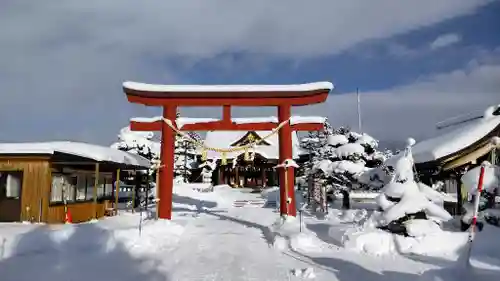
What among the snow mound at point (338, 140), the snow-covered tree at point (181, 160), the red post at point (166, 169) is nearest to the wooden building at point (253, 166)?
the snow-covered tree at point (181, 160)

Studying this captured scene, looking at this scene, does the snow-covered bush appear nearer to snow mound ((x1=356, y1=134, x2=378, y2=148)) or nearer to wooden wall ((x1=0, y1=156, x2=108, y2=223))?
snow mound ((x1=356, y1=134, x2=378, y2=148))

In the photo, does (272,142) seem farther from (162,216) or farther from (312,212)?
(162,216)

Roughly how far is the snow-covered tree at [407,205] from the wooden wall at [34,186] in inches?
487

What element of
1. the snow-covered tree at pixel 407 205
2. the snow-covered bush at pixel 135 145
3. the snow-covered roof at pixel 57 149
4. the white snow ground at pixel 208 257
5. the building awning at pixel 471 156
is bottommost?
the white snow ground at pixel 208 257

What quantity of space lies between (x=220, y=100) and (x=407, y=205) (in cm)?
780

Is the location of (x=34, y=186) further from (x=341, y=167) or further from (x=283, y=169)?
(x=341, y=167)

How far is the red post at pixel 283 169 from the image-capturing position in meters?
15.3

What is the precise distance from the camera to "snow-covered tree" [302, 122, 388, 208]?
24.2 metres

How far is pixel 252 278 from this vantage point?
26.8 ft

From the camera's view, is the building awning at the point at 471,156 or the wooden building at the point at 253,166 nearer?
the building awning at the point at 471,156

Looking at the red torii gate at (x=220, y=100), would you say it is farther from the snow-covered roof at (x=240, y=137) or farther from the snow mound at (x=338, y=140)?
the snow-covered roof at (x=240, y=137)

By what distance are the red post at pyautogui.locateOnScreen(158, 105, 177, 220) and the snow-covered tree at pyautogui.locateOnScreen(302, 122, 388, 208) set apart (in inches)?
466

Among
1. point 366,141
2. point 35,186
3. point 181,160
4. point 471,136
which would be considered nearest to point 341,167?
point 366,141

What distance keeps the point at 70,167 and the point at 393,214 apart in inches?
531
